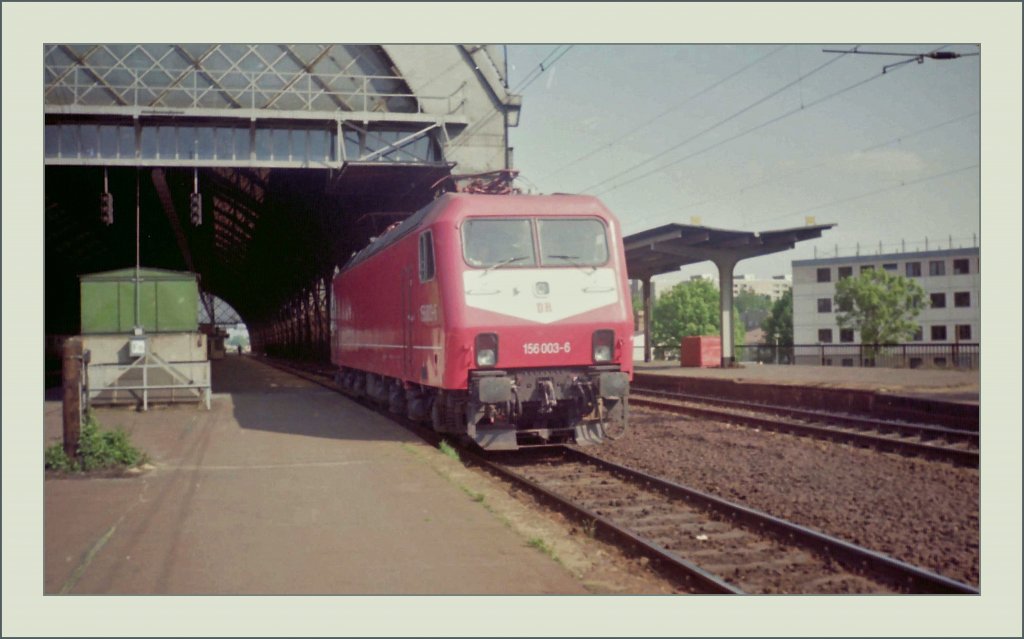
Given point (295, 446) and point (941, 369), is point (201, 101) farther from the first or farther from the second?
point (941, 369)

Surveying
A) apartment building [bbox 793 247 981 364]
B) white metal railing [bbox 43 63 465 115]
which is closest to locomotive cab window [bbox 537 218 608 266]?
apartment building [bbox 793 247 981 364]

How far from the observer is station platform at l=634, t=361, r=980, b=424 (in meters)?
15.0

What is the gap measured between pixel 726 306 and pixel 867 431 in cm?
1650

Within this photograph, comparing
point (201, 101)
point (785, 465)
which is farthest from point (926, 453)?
Answer: point (201, 101)

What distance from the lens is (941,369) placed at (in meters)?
21.4

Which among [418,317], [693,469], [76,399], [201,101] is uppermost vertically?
[201,101]

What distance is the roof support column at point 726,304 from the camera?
29.2m

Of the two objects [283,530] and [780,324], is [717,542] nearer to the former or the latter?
[283,530]

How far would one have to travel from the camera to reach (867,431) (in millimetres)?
13797

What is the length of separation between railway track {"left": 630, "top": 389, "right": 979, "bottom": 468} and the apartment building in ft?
4.64

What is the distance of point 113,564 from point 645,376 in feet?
75.4

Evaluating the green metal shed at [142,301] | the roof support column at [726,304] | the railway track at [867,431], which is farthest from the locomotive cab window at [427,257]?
the roof support column at [726,304]

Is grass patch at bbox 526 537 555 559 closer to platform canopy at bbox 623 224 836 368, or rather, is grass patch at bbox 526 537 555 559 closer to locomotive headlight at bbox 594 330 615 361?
locomotive headlight at bbox 594 330 615 361

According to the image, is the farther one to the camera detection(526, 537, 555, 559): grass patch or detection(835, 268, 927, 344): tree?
detection(835, 268, 927, 344): tree
